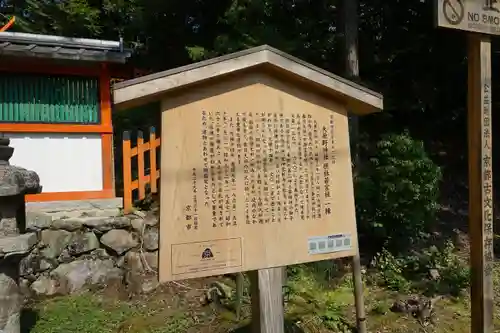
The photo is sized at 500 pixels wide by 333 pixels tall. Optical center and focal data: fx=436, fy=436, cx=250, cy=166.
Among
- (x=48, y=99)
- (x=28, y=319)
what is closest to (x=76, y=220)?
(x=28, y=319)

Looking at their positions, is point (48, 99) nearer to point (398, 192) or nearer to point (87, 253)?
point (87, 253)

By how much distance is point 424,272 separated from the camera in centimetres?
654

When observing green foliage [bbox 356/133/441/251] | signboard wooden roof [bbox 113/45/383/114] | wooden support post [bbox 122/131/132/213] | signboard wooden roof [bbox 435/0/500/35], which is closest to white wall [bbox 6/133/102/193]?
wooden support post [bbox 122/131/132/213]

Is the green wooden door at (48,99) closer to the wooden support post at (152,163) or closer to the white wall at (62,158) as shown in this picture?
the white wall at (62,158)

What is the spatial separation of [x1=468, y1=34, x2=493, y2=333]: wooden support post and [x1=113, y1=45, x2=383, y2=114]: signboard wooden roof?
1065 millimetres

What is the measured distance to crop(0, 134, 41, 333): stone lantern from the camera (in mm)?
3457

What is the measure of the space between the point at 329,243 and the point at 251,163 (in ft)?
2.68

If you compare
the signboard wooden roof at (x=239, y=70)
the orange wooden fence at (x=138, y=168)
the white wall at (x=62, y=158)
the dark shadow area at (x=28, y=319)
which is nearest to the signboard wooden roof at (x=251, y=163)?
the signboard wooden roof at (x=239, y=70)

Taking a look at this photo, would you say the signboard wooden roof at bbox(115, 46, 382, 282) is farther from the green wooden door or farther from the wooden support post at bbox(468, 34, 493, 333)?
the green wooden door

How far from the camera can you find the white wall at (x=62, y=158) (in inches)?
246

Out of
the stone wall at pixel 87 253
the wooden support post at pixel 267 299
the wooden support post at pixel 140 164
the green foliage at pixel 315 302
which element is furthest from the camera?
the wooden support post at pixel 140 164

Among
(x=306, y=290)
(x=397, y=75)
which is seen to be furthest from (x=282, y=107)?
(x=397, y=75)

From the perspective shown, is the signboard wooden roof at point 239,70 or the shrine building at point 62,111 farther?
the shrine building at point 62,111

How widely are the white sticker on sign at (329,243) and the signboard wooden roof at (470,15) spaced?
72.1 inches
